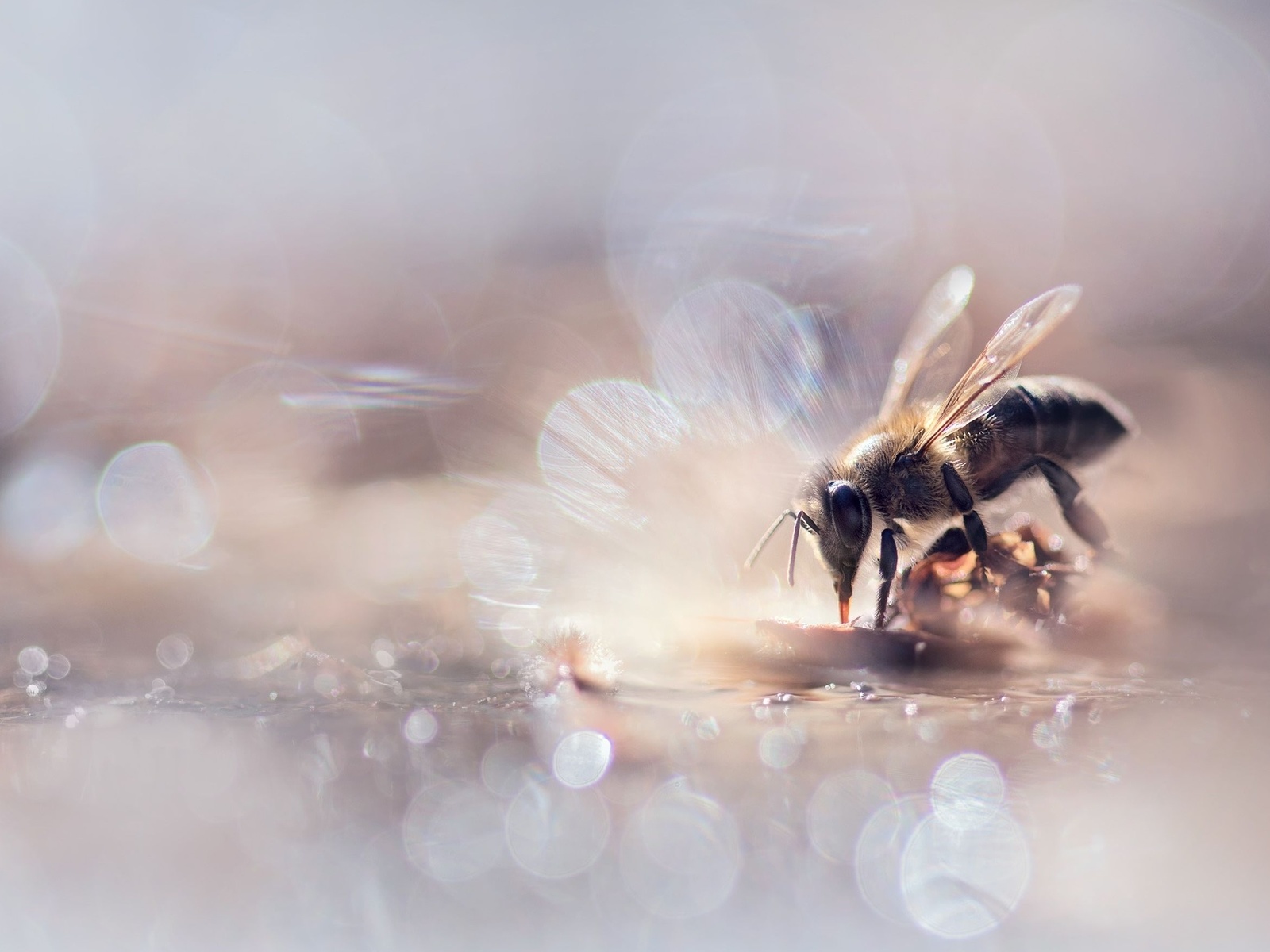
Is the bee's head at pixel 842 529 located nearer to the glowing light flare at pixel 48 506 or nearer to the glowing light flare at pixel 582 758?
the glowing light flare at pixel 582 758

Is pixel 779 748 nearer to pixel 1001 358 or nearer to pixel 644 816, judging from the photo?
pixel 644 816

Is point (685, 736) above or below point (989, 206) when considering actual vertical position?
below

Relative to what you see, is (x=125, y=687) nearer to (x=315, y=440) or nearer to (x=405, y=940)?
(x=405, y=940)

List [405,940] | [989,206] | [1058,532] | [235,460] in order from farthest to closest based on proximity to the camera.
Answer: [989,206] < [235,460] < [1058,532] < [405,940]

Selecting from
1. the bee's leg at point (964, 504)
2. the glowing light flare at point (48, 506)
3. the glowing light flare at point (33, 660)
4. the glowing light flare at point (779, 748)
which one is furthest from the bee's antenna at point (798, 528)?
the glowing light flare at point (48, 506)

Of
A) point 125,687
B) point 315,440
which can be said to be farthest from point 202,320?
point 125,687

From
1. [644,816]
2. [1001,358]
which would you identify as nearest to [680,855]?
[644,816]
